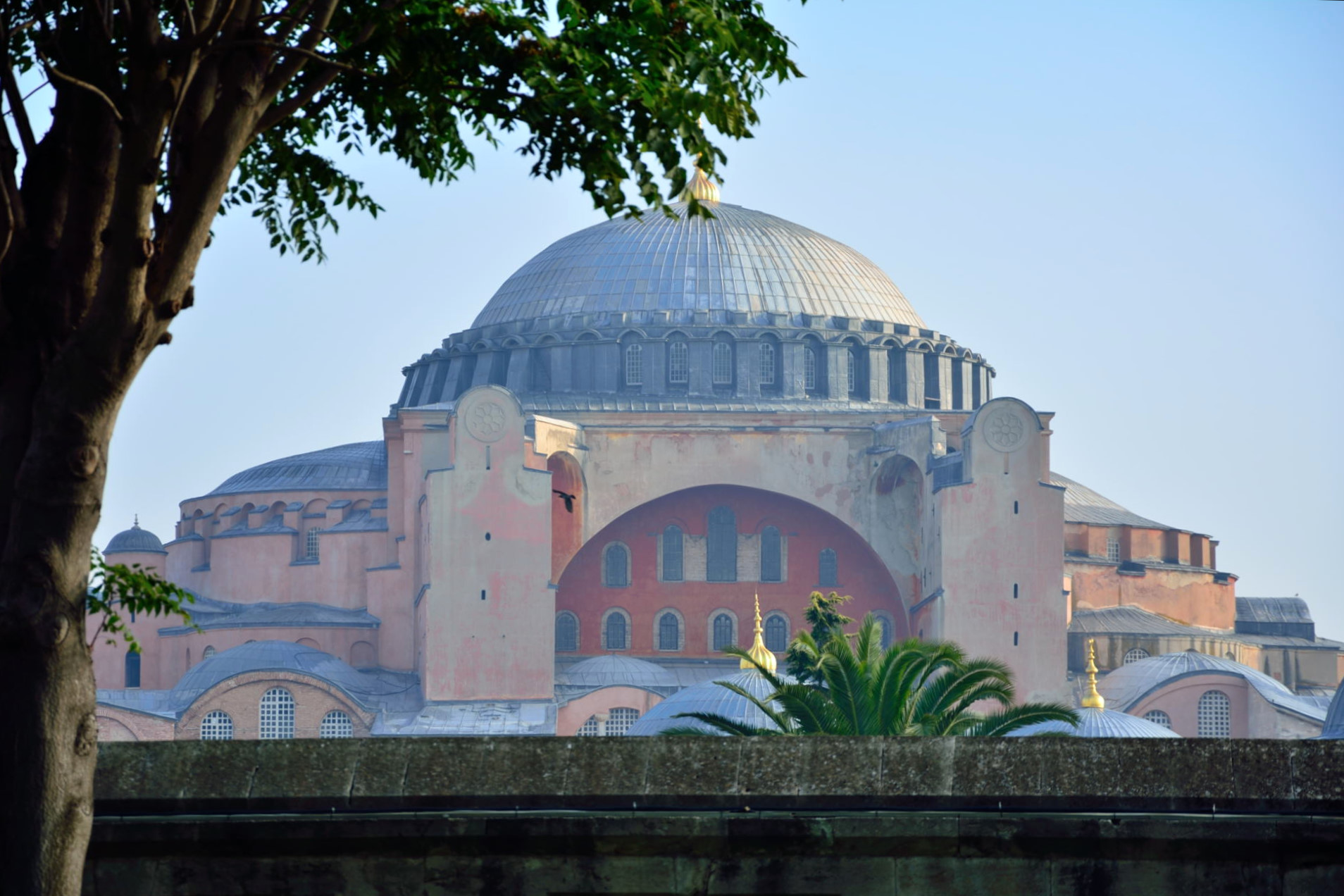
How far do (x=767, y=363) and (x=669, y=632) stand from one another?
7.96 meters

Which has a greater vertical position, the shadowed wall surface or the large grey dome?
the large grey dome

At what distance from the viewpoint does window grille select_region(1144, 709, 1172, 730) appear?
→ 52312 millimetres

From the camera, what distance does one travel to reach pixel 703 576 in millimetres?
55844

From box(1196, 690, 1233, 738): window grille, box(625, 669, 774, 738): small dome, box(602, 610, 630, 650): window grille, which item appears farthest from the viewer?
box(602, 610, 630, 650): window grille

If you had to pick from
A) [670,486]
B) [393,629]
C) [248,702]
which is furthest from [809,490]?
[248,702]

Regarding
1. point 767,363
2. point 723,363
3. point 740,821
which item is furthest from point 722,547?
point 740,821

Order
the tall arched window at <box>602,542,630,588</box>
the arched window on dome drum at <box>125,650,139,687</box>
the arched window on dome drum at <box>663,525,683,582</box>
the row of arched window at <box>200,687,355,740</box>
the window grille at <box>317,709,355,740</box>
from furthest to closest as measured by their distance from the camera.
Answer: the arched window on dome drum at <box>125,650,139,687</box> → the arched window on dome drum at <box>663,525,683,582</box> → the tall arched window at <box>602,542,630,588</box> → the row of arched window at <box>200,687,355,740</box> → the window grille at <box>317,709,355,740</box>

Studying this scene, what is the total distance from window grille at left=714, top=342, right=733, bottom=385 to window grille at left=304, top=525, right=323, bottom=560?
35.3 feet

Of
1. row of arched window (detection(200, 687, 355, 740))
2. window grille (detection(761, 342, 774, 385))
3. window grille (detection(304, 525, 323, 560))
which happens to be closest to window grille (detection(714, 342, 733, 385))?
window grille (detection(761, 342, 774, 385))

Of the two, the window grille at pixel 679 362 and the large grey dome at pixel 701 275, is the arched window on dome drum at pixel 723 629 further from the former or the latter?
the large grey dome at pixel 701 275

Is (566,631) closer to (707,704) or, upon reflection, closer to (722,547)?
(722,547)

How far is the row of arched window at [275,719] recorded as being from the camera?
50.8 meters

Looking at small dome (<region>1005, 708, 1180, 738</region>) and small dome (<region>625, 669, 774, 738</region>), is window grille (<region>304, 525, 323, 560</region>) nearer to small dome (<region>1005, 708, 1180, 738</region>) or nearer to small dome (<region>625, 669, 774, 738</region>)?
small dome (<region>625, 669, 774, 738</region>)

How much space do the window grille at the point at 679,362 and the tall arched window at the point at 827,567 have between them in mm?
6001
